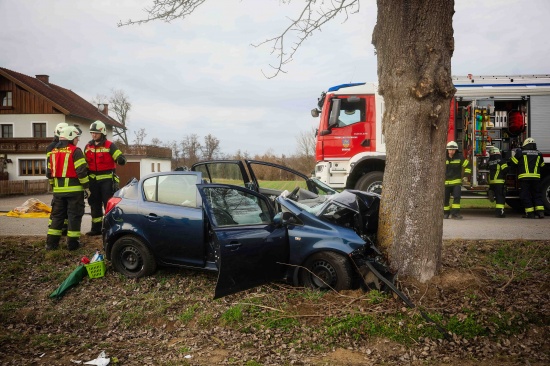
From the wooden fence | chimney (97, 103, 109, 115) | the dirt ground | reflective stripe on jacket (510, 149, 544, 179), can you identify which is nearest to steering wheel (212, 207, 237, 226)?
the dirt ground

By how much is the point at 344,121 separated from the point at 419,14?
5015 millimetres

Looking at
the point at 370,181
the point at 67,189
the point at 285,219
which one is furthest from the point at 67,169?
the point at 370,181

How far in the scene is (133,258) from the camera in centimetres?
572

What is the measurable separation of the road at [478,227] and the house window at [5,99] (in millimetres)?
26479

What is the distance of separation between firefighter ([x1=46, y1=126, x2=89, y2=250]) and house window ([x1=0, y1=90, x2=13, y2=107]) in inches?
1215

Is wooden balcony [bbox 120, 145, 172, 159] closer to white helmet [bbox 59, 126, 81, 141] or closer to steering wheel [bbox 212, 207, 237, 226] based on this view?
white helmet [bbox 59, 126, 81, 141]

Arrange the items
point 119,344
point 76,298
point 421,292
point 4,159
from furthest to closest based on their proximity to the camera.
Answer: point 4,159 → point 76,298 → point 421,292 → point 119,344

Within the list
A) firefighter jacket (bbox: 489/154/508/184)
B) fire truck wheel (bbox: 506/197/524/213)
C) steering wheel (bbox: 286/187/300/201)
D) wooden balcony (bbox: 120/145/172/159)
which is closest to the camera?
steering wheel (bbox: 286/187/300/201)

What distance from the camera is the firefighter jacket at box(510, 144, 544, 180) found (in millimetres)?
9555

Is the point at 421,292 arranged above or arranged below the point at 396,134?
below

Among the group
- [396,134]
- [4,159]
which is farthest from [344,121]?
[4,159]

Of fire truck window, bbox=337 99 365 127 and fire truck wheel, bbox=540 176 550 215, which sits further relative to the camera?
fire truck wheel, bbox=540 176 550 215

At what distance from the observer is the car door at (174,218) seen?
17.5 ft

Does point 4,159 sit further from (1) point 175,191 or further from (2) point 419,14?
(2) point 419,14
